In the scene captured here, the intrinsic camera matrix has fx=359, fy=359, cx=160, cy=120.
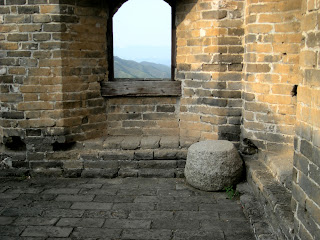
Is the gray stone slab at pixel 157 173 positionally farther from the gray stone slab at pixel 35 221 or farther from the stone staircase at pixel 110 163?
the gray stone slab at pixel 35 221

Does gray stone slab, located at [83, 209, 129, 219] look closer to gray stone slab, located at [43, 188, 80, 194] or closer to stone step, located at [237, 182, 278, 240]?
gray stone slab, located at [43, 188, 80, 194]

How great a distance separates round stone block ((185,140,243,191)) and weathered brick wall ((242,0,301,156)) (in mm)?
486

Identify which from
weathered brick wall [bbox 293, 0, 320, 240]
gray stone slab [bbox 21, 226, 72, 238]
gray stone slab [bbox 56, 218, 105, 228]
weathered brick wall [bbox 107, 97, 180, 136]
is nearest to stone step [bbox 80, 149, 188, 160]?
weathered brick wall [bbox 107, 97, 180, 136]

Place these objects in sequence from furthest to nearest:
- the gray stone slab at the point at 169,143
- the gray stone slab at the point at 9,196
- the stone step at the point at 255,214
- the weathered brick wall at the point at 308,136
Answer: the gray stone slab at the point at 169,143, the gray stone slab at the point at 9,196, the stone step at the point at 255,214, the weathered brick wall at the point at 308,136

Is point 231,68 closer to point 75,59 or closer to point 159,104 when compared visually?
point 159,104

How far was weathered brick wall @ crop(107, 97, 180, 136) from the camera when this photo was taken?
5.90 metres

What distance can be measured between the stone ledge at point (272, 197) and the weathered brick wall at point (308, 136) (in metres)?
0.31

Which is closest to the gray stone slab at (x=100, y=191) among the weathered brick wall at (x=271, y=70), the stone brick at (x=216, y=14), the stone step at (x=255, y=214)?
the stone step at (x=255, y=214)

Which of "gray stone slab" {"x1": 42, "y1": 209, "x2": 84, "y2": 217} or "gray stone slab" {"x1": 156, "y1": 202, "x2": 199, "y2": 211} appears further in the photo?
"gray stone slab" {"x1": 156, "y1": 202, "x2": 199, "y2": 211}

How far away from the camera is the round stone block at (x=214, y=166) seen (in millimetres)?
4668

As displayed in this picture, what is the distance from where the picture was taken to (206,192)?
188 inches

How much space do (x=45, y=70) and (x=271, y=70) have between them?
3.18 m

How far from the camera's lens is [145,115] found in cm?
593

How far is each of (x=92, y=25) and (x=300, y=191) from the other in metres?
4.05
